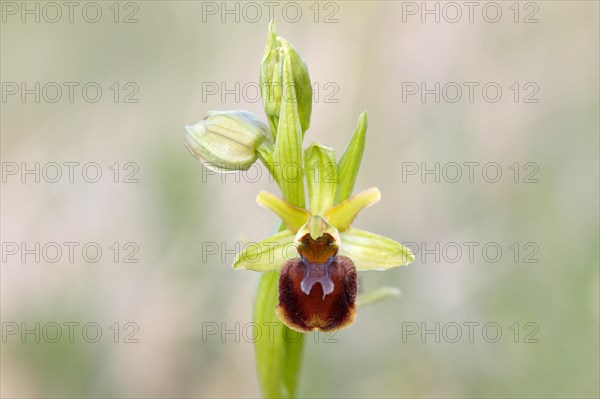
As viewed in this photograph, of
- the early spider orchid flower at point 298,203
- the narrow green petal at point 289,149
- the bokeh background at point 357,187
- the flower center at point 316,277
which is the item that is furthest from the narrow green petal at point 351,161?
the bokeh background at point 357,187

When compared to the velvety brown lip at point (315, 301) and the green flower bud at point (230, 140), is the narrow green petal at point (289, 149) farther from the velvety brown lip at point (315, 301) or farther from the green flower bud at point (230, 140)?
the velvety brown lip at point (315, 301)

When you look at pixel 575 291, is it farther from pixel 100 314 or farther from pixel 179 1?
pixel 179 1

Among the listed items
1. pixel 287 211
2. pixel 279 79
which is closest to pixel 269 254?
pixel 287 211

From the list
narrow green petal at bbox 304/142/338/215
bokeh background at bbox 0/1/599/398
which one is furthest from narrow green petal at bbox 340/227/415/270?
bokeh background at bbox 0/1/599/398

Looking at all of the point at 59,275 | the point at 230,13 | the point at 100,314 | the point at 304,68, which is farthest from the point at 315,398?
the point at 230,13

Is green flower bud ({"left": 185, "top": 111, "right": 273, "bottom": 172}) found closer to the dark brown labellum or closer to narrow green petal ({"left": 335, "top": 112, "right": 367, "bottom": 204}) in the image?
narrow green petal ({"left": 335, "top": 112, "right": 367, "bottom": 204})
